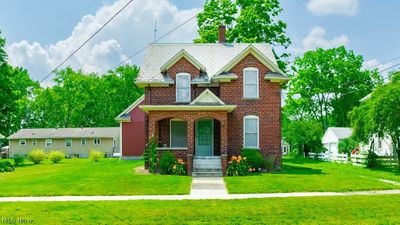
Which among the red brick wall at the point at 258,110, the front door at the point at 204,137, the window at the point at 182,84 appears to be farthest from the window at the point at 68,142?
the red brick wall at the point at 258,110

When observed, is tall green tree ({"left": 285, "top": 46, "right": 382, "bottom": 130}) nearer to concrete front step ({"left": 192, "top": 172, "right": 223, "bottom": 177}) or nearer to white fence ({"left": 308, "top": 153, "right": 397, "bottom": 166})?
white fence ({"left": 308, "top": 153, "right": 397, "bottom": 166})

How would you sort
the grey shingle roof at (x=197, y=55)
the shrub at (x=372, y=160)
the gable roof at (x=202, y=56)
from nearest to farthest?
the gable roof at (x=202, y=56) → the grey shingle roof at (x=197, y=55) → the shrub at (x=372, y=160)

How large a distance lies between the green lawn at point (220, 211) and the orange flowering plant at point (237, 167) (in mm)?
9174

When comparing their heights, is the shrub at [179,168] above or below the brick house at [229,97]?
below

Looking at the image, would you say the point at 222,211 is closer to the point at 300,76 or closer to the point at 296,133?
the point at 296,133

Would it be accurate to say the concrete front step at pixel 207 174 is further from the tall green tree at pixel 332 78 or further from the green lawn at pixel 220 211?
the tall green tree at pixel 332 78

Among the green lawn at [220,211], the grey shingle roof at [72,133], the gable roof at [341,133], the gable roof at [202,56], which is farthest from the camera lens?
the grey shingle roof at [72,133]

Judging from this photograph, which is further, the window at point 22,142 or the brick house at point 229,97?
the window at point 22,142

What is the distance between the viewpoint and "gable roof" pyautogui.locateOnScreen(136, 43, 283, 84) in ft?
94.1

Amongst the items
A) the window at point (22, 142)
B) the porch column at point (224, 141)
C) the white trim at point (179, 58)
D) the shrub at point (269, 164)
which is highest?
the white trim at point (179, 58)

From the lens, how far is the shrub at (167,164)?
2556cm

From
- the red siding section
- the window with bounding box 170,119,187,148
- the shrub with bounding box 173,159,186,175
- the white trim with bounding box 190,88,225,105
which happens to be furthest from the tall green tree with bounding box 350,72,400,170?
the red siding section

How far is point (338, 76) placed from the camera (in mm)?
70750

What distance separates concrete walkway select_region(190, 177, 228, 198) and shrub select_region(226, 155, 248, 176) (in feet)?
4.95
